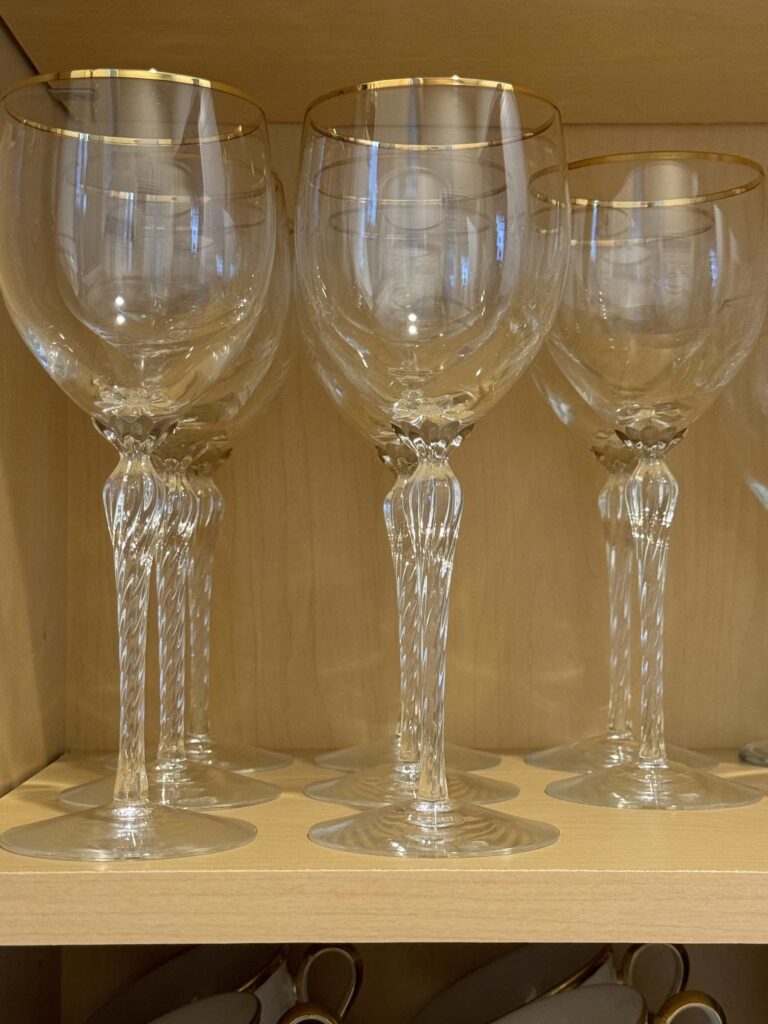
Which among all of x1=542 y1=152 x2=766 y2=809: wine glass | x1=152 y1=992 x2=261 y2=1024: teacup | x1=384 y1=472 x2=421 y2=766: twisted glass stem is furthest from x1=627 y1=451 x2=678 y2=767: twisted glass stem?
x1=152 y1=992 x2=261 y2=1024: teacup

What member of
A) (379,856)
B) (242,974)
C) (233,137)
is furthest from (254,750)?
(233,137)

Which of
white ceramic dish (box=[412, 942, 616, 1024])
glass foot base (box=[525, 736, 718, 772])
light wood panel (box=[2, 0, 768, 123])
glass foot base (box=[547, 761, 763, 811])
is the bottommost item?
white ceramic dish (box=[412, 942, 616, 1024])

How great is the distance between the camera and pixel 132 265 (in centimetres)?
41

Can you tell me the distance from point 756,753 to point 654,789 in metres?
0.15

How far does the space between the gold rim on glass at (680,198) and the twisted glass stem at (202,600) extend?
244 millimetres

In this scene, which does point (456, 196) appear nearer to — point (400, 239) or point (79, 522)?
point (400, 239)

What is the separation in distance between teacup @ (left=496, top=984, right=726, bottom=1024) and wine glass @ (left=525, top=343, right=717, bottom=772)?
155 millimetres

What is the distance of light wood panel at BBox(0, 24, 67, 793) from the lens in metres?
0.57

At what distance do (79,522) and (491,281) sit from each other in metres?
0.37

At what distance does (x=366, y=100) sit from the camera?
434 millimetres

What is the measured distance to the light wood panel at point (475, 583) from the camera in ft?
2.32

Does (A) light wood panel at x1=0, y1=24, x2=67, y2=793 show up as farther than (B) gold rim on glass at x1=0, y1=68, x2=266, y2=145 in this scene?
Yes

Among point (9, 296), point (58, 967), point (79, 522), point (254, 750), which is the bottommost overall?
point (58, 967)

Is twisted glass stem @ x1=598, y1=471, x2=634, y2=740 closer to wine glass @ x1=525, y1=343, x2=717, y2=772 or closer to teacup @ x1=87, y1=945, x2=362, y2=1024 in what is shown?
wine glass @ x1=525, y1=343, x2=717, y2=772
